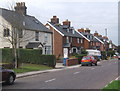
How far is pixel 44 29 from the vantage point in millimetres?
46969

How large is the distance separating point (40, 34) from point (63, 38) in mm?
10690

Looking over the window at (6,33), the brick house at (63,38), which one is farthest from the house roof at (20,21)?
the brick house at (63,38)

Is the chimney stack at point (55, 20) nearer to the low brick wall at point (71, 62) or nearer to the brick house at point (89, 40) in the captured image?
the brick house at point (89, 40)

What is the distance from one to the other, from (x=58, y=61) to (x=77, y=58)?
3.66 m

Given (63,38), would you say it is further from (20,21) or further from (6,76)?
(6,76)

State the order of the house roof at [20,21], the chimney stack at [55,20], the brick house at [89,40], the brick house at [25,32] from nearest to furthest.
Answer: the house roof at [20,21]
the brick house at [25,32]
the chimney stack at [55,20]
the brick house at [89,40]

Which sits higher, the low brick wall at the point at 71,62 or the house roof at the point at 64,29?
the house roof at the point at 64,29

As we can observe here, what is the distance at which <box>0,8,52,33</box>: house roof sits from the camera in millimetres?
26656

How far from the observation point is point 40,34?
44938 millimetres

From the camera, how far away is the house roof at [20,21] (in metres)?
26.7

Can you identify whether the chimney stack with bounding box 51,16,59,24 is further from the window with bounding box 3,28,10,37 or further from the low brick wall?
the window with bounding box 3,28,10,37

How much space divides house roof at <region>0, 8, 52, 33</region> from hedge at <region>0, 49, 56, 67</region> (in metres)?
3.74

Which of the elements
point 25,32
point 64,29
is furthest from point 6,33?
point 64,29

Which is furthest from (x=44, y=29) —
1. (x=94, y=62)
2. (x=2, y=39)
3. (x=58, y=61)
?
(x=94, y=62)
